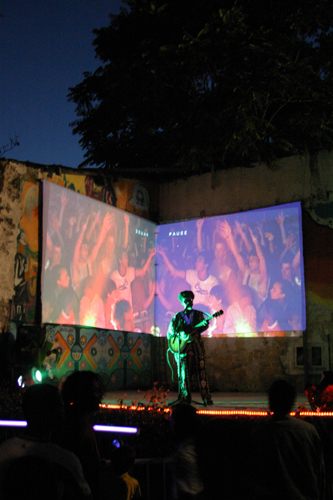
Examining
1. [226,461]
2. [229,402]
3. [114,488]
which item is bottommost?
[229,402]

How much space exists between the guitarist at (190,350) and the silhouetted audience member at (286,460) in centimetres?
483

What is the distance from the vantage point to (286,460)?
91.6 inches

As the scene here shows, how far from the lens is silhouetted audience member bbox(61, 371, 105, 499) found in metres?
2.35

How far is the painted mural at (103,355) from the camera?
9938 mm

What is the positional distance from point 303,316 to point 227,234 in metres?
2.58

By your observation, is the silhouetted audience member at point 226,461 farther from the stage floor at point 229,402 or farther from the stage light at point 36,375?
the stage light at point 36,375

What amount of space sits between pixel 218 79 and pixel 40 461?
9.34 m

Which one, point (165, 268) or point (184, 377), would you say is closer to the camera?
point (184, 377)

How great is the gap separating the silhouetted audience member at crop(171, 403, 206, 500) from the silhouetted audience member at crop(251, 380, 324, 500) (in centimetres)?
36

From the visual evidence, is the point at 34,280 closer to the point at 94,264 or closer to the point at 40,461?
the point at 94,264

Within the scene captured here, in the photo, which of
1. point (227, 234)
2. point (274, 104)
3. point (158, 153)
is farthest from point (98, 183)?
point (274, 104)

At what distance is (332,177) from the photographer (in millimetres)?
10891

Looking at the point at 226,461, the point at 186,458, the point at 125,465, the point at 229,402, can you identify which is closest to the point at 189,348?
the point at 229,402

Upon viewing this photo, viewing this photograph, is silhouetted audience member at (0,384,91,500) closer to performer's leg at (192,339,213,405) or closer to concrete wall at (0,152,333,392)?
performer's leg at (192,339,213,405)
